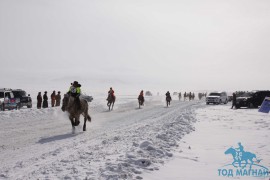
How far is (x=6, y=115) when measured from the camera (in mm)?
20172

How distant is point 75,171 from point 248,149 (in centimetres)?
534

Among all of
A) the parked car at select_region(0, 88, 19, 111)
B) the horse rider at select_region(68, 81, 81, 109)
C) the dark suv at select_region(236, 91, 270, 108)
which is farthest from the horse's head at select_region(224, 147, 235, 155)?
the dark suv at select_region(236, 91, 270, 108)

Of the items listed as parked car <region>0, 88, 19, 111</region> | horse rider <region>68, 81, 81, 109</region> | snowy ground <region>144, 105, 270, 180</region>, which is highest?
horse rider <region>68, 81, 81, 109</region>

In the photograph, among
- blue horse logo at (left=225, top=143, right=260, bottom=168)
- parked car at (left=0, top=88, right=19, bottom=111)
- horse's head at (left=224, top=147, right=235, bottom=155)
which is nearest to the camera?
blue horse logo at (left=225, top=143, right=260, bottom=168)

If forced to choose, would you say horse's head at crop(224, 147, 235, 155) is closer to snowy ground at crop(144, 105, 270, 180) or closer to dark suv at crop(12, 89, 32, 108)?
snowy ground at crop(144, 105, 270, 180)

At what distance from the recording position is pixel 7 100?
29.8 metres

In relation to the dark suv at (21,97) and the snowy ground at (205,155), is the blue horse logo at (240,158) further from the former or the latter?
the dark suv at (21,97)

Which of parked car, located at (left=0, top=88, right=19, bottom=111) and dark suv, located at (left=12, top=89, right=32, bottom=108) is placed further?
dark suv, located at (left=12, top=89, right=32, bottom=108)

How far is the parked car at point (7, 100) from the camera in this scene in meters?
29.1

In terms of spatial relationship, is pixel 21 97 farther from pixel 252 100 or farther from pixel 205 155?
pixel 205 155

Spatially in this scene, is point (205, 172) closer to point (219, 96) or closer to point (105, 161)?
point (105, 161)

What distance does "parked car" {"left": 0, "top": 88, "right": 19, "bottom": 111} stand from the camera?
95.5 feet

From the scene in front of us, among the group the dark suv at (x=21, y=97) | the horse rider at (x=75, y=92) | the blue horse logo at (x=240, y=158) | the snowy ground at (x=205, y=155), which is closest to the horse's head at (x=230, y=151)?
the blue horse logo at (x=240, y=158)

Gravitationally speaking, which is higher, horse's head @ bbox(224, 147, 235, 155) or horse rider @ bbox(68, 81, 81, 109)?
horse rider @ bbox(68, 81, 81, 109)
